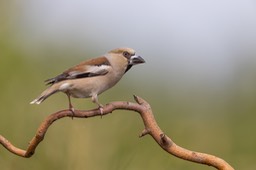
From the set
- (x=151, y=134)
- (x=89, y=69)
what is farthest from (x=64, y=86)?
(x=151, y=134)

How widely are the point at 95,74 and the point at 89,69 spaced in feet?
0.10

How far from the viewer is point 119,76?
2.10 meters

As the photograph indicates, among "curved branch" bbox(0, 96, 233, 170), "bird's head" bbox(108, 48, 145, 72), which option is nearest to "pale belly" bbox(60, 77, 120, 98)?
"bird's head" bbox(108, 48, 145, 72)

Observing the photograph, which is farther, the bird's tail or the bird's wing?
the bird's wing

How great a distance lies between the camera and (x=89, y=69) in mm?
2111

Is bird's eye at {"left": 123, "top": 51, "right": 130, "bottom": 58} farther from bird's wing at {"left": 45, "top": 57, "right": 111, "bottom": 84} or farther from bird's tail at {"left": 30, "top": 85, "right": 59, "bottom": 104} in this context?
bird's tail at {"left": 30, "top": 85, "right": 59, "bottom": 104}

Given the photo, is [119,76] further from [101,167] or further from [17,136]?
[17,136]

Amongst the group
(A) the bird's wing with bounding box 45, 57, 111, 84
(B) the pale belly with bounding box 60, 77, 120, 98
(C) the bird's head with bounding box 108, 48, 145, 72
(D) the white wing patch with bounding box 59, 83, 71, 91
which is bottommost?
(B) the pale belly with bounding box 60, 77, 120, 98

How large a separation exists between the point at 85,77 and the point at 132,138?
5.57 feet

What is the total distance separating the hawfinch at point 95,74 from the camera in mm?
1965

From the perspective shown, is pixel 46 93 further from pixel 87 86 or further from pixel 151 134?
pixel 151 134

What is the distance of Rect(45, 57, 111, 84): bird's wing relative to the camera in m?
1.99

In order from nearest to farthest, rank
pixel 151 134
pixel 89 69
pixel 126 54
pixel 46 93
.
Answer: pixel 151 134
pixel 46 93
pixel 126 54
pixel 89 69

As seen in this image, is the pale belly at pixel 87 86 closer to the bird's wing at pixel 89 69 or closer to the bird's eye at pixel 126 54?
the bird's wing at pixel 89 69
